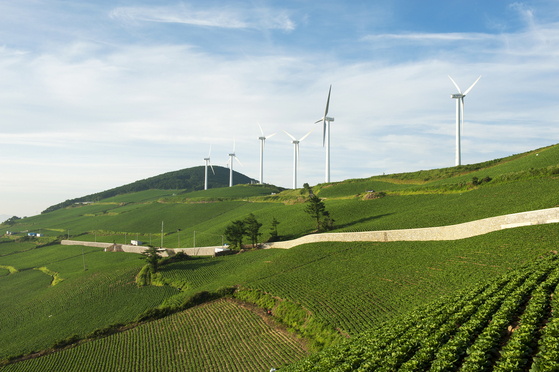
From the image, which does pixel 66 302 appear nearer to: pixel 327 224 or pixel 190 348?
pixel 190 348

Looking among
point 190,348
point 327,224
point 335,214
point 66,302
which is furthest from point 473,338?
point 335,214

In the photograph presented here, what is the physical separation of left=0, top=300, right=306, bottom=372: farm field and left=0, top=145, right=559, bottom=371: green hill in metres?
0.51

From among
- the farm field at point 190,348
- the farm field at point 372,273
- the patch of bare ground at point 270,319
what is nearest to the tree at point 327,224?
the farm field at point 372,273

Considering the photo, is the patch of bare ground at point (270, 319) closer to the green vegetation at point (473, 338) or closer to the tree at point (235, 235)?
the green vegetation at point (473, 338)

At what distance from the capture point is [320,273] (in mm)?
47906

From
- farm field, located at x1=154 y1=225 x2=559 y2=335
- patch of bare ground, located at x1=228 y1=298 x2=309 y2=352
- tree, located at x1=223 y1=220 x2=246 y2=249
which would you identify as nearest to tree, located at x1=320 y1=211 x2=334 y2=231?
farm field, located at x1=154 y1=225 x2=559 y2=335

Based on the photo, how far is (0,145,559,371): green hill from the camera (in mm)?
33094

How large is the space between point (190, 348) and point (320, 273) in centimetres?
2114

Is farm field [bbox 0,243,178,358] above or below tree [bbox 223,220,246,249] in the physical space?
below

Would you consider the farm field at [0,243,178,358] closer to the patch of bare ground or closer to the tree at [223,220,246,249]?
the patch of bare ground

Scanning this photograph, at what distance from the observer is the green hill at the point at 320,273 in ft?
109

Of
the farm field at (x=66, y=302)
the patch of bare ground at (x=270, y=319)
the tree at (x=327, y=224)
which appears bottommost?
the farm field at (x=66, y=302)

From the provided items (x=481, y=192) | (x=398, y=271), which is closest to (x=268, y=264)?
(x=398, y=271)

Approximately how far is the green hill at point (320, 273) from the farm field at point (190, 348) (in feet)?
1.66
